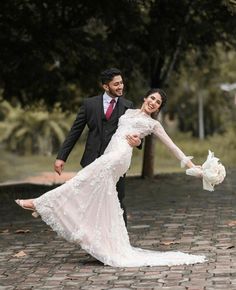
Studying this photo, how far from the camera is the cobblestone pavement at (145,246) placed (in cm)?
686

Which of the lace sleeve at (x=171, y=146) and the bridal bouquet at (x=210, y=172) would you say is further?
the lace sleeve at (x=171, y=146)

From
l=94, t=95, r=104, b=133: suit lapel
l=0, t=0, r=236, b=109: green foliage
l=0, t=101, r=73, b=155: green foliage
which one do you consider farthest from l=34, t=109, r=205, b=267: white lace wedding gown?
l=0, t=101, r=73, b=155: green foliage

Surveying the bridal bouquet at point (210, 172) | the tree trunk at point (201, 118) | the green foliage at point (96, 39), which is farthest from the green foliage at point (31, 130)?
the bridal bouquet at point (210, 172)

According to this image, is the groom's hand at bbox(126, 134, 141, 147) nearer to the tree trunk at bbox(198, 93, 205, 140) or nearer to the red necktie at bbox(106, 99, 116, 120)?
the red necktie at bbox(106, 99, 116, 120)

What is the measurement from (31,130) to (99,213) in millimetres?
37152

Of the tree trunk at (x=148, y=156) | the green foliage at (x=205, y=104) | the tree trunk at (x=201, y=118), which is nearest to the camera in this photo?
the tree trunk at (x=148, y=156)

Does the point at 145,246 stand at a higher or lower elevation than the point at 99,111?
lower

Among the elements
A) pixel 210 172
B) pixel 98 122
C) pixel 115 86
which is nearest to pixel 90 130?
pixel 98 122

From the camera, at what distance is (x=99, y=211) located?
780 cm

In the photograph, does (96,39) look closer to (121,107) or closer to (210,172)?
(121,107)

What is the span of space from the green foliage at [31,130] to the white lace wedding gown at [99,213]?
34.4m

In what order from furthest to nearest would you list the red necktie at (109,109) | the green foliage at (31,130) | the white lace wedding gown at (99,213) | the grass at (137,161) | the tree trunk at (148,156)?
the green foliage at (31,130)
the grass at (137,161)
the tree trunk at (148,156)
the red necktie at (109,109)
the white lace wedding gown at (99,213)

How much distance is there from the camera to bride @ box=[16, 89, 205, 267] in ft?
25.3

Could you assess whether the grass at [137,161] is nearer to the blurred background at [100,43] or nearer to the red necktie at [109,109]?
the blurred background at [100,43]
